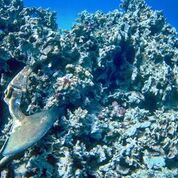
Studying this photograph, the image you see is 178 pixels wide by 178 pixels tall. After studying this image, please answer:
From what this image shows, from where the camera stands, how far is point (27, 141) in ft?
15.2

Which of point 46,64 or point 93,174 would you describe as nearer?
point 93,174

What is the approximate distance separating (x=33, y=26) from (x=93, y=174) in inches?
168

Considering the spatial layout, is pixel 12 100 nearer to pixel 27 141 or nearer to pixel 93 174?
pixel 27 141

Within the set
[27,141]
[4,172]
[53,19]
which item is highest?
[53,19]

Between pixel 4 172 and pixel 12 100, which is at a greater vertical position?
pixel 12 100

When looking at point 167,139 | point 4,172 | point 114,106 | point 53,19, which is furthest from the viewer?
point 53,19

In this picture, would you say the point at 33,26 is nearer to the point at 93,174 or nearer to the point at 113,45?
the point at 113,45

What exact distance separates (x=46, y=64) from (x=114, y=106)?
6.46 feet

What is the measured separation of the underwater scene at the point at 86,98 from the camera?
5293 millimetres

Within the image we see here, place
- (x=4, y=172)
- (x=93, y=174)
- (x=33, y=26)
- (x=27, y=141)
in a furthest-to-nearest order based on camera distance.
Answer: (x=33, y=26), (x=93, y=174), (x=4, y=172), (x=27, y=141)

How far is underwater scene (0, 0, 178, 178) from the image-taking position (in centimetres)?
529

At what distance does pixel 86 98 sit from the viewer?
6.79 meters

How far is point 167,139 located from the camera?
20.4 feet

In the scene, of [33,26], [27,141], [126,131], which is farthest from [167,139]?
[33,26]
